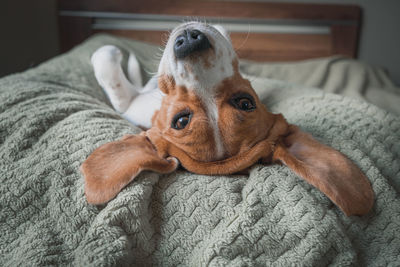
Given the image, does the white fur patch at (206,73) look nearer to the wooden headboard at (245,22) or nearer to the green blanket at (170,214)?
the green blanket at (170,214)

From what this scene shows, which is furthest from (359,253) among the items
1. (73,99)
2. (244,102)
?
(73,99)

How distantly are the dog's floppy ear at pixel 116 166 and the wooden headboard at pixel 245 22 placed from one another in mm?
1905

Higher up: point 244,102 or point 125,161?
point 244,102

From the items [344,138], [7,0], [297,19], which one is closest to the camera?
[344,138]

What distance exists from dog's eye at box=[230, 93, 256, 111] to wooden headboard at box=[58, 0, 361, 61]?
5.75 feet

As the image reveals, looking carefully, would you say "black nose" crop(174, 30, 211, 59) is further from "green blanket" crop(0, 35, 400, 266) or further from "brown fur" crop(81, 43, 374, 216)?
"green blanket" crop(0, 35, 400, 266)

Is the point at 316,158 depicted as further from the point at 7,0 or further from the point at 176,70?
the point at 7,0

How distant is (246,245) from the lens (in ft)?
2.30

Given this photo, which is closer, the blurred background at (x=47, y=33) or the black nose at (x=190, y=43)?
the black nose at (x=190, y=43)

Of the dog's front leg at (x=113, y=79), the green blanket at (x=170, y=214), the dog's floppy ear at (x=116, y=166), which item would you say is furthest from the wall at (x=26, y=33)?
the dog's floppy ear at (x=116, y=166)

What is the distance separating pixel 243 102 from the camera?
887 millimetres

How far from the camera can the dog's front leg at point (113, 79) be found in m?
1.34

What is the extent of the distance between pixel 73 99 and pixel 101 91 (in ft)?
1.16

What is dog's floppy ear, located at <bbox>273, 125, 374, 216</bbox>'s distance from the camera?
0.73 m
